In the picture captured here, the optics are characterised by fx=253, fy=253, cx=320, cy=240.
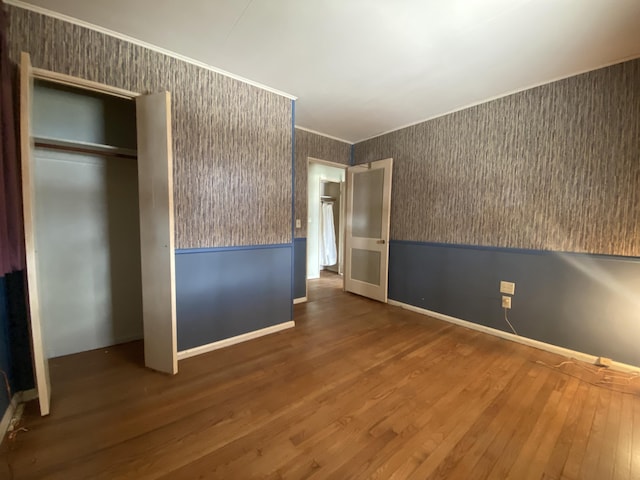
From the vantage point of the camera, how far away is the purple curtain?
1189 millimetres

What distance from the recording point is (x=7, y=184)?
126cm

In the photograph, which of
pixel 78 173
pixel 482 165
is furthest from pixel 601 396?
pixel 78 173

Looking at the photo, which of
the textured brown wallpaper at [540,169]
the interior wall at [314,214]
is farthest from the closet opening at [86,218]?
the textured brown wallpaper at [540,169]

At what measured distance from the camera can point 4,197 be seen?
122 cm

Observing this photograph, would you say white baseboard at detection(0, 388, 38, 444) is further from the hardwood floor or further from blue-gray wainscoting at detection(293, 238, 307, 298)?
blue-gray wainscoting at detection(293, 238, 307, 298)

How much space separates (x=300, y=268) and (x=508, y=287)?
2475 millimetres

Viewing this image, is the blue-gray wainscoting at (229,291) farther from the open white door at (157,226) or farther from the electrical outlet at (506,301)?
the electrical outlet at (506,301)

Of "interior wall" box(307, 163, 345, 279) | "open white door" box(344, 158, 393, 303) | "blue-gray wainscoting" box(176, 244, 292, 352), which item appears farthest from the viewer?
"interior wall" box(307, 163, 345, 279)

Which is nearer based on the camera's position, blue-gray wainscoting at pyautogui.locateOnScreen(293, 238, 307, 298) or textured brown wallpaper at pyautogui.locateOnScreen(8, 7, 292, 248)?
textured brown wallpaper at pyautogui.locateOnScreen(8, 7, 292, 248)

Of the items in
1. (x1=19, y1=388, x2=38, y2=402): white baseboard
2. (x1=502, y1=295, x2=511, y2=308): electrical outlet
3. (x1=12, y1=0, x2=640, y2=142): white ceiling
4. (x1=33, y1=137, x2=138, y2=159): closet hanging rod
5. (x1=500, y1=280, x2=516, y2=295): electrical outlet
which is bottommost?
(x1=19, y1=388, x2=38, y2=402): white baseboard

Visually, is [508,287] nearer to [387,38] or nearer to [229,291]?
[387,38]

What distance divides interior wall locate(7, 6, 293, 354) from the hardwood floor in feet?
2.03

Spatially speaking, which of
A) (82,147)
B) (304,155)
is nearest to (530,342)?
(304,155)

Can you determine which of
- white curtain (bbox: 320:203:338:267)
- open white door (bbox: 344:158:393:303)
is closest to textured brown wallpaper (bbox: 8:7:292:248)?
open white door (bbox: 344:158:393:303)
